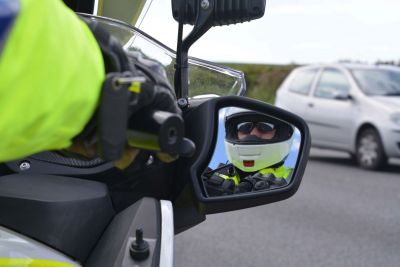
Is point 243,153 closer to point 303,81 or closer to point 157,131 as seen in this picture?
point 157,131

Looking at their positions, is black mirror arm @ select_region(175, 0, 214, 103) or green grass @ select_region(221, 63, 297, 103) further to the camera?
green grass @ select_region(221, 63, 297, 103)

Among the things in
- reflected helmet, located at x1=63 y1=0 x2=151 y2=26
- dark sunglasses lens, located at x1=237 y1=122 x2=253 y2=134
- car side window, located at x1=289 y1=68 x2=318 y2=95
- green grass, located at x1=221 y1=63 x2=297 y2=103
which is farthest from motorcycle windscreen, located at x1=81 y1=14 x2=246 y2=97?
green grass, located at x1=221 y1=63 x2=297 y2=103

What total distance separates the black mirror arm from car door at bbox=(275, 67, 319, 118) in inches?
391

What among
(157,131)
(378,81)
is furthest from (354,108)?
(157,131)

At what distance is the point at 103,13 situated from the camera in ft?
7.27

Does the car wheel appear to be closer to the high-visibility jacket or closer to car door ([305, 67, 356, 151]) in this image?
car door ([305, 67, 356, 151])

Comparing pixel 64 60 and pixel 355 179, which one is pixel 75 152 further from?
pixel 355 179

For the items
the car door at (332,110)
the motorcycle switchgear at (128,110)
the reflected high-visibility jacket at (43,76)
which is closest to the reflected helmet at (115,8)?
the motorcycle switchgear at (128,110)

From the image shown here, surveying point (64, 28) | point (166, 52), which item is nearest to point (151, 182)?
point (166, 52)

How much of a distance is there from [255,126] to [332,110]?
9.74 metres

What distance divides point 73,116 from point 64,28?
0.43 feet

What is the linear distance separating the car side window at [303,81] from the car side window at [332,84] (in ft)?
0.84

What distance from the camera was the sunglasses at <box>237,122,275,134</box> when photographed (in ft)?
5.34

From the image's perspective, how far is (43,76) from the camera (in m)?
0.96
